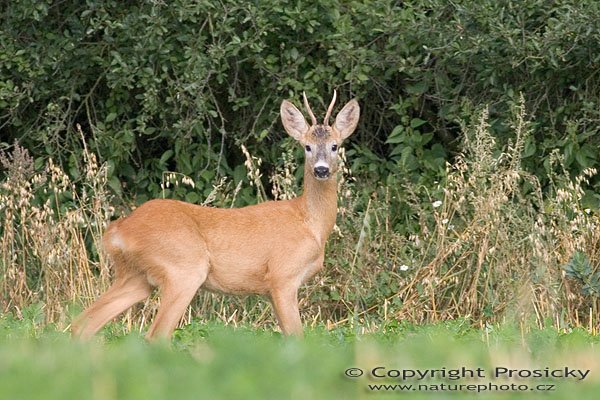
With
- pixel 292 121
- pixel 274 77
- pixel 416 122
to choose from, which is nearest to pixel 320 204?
pixel 292 121

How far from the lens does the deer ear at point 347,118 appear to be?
8414 mm

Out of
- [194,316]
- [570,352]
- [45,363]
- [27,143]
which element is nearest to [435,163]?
[194,316]

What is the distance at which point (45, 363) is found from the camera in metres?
3.95

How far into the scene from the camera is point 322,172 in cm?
788

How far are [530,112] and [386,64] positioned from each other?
116 cm

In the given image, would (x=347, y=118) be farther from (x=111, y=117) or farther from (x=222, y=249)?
(x=111, y=117)

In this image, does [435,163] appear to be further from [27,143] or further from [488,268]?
[27,143]

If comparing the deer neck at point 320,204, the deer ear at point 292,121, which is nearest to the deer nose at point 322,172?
the deer neck at point 320,204

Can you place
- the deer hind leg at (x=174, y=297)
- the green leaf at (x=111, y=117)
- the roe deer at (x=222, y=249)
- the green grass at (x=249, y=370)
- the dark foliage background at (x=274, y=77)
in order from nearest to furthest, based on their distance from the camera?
the green grass at (x=249, y=370)
the deer hind leg at (x=174, y=297)
the roe deer at (x=222, y=249)
the dark foliage background at (x=274, y=77)
the green leaf at (x=111, y=117)

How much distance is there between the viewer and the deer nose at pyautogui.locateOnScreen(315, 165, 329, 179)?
7.87 meters

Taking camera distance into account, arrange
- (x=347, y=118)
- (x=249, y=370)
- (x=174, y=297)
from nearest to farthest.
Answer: (x=249, y=370) < (x=174, y=297) < (x=347, y=118)

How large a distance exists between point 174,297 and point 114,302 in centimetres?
38

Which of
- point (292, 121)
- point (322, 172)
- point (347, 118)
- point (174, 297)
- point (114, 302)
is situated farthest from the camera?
point (347, 118)

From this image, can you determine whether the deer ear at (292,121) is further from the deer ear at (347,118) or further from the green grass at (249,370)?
the green grass at (249,370)
